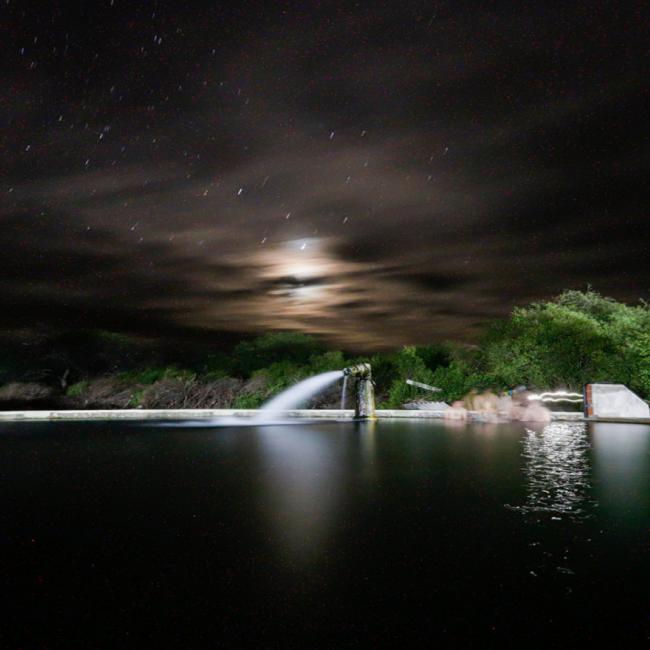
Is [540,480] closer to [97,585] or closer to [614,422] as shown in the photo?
[97,585]

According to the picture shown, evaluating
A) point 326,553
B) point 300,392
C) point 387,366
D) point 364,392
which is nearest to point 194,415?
point 364,392

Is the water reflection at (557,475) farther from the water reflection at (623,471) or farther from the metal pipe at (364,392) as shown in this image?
the metal pipe at (364,392)

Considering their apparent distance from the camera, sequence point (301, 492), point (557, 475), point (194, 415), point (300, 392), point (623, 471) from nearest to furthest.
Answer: point (301, 492) < point (557, 475) < point (623, 471) < point (194, 415) < point (300, 392)

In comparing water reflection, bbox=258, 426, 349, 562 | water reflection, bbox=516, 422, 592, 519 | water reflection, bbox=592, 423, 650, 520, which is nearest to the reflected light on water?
water reflection, bbox=258, 426, 349, 562

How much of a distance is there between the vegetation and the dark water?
908 inches

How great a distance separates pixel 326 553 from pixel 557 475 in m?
6.15

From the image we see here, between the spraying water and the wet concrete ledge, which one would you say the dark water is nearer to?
the wet concrete ledge

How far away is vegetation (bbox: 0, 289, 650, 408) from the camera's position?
33.1 meters

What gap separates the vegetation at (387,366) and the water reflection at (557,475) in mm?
17367

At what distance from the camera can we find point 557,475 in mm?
9773

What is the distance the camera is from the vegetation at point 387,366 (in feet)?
109

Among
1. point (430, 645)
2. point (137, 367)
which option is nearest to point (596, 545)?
point (430, 645)

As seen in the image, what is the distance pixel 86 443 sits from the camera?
1670cm

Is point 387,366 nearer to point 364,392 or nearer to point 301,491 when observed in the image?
point 364,392
